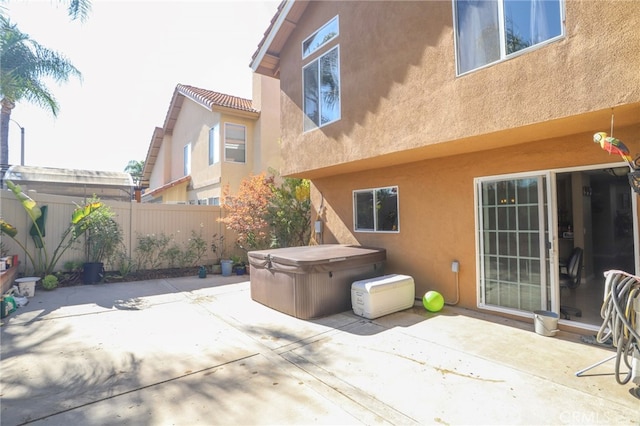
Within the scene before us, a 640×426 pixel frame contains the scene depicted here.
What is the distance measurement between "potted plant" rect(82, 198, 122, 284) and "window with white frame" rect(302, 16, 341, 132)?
676 centimetres

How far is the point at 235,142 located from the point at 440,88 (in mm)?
10444

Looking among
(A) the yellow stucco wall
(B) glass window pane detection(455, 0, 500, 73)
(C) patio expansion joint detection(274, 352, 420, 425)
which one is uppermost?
(B) glass window pane detection(455, 0, 500, 73)

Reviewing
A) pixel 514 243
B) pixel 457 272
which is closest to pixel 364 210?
pixel 457 272

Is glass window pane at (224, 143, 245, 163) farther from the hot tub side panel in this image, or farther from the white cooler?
the white cooler

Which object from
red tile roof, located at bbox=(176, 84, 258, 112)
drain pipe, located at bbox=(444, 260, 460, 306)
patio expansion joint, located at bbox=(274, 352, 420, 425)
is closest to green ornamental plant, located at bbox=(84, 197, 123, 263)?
red tile roof, located at bbox=(176, 84, 258, 112)

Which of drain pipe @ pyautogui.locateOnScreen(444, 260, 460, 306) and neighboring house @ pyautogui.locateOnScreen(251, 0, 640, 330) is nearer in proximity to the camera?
neighboring house @ pyautogui.locateOnScreen(251, 0, 640, 330)

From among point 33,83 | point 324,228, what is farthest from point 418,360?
point 33,83

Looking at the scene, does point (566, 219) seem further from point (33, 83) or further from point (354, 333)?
point (33, 83)

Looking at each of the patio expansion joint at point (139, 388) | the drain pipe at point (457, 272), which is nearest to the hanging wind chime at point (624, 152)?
the drain pipe at point (457, 272)

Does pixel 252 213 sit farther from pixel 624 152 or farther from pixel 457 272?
pixel 624 152

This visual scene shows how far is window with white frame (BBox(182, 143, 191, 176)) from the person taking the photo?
55.2 feet

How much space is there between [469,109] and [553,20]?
1.47 metres

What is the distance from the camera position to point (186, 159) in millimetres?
17281

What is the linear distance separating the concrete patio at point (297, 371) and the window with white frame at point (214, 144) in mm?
8874
